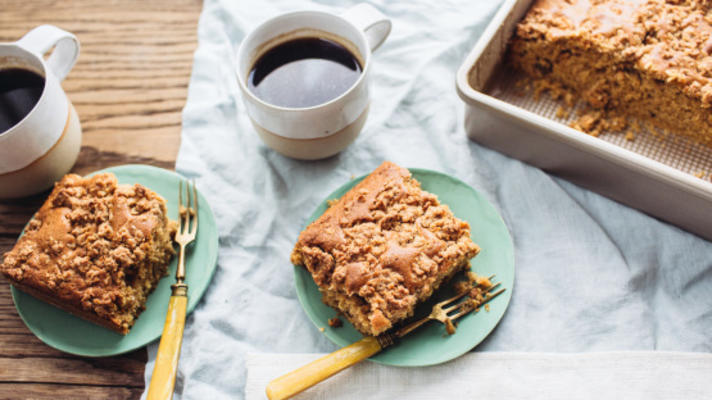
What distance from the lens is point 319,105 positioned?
2.14 m

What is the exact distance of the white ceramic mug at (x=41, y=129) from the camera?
2.11 metres

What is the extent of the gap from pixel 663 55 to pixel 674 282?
97cm

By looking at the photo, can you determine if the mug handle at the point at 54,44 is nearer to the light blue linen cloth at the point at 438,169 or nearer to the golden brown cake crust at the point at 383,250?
the light blue linen cloth at the point at 438,169

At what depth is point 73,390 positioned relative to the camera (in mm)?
2143

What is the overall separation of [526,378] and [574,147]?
3.02ft

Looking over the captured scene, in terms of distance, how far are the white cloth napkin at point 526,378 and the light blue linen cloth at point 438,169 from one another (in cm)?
9

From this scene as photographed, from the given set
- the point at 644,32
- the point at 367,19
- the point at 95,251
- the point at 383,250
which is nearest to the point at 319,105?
the point at 367,19

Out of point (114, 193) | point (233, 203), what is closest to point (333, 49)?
point (233, 203)

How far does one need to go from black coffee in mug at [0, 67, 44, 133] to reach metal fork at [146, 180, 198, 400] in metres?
0.68

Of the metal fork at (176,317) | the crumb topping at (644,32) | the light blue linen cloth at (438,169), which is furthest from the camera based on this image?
the crumb topping at (644,32)

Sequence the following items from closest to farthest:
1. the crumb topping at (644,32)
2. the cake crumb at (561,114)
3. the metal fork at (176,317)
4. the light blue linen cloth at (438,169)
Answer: the metal fork at (176,317), the light blue linen cloth at (438,169), the crumb topping at (644,32), the cake crumb at (561,114)

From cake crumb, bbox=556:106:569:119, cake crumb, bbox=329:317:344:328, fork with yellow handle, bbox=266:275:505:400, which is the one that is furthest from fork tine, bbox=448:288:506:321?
cake crumb, bbox=556:106:569:119

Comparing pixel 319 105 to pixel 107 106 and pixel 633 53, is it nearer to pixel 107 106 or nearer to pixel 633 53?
pixel 107 106

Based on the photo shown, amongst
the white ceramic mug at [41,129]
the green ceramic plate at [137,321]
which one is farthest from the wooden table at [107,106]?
the white ceramic mug at [41,129]
